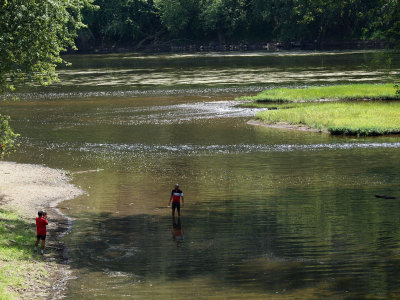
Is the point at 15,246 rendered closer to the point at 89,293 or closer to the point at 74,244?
the point at 74,244

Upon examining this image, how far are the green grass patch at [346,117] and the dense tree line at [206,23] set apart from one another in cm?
7795

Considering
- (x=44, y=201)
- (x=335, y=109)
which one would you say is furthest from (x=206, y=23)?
(x=44, y=201)

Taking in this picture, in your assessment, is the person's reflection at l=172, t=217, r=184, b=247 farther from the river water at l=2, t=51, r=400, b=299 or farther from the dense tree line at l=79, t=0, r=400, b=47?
the dense tree line at l=79, t=0, r=400, b=47

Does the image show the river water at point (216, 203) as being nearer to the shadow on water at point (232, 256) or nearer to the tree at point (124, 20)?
the shadow on water at point (232, 256)

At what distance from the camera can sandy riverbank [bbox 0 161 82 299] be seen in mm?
20984

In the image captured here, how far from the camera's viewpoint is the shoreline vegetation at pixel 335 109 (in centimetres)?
4984

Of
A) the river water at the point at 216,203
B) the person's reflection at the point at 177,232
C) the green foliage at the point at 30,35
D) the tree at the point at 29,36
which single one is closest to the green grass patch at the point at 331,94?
the river water at the point at 216,203

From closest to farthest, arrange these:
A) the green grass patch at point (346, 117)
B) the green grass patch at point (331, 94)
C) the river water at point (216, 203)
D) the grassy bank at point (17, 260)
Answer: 1. the grassy bank at point (17, 260)
2. the river water at point (216, 203)
3. the green grass patch at point (346, 117)
4. the green grass patch at point (331, 94)

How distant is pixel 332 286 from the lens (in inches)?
786

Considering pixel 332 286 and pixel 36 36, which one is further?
pixel 36 36

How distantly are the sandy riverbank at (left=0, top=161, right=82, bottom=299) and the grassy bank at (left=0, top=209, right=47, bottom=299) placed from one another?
0.21m

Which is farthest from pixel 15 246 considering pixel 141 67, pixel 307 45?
pixel 307 45

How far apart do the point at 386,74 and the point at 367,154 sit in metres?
49.2

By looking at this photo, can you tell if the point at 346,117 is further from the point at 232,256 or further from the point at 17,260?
the point at 17,260
